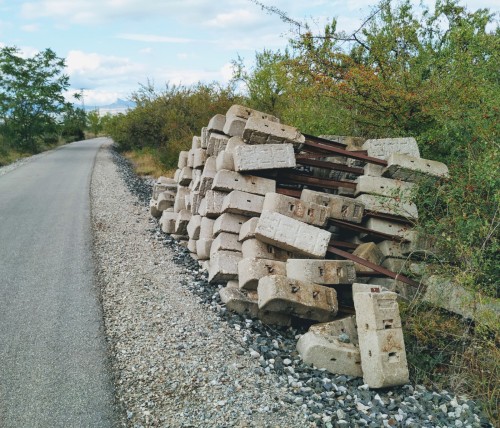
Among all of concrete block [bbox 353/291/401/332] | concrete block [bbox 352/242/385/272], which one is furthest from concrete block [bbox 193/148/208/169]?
concrete block [bbox 353/291/401/332]

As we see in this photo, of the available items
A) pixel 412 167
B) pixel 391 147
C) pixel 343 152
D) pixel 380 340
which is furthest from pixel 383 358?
pixel 391 147

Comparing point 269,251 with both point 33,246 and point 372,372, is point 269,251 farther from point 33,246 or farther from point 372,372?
point 33,246

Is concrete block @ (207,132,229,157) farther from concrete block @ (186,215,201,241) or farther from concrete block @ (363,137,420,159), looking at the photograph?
concrete block @ (363,137,420,159)

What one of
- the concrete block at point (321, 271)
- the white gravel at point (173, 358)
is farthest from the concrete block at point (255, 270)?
the white gravel at point (173, 358)

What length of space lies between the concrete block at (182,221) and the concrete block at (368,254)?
3.99 m

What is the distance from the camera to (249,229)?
24.2 feet

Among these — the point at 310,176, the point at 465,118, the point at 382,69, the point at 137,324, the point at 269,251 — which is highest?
the point at 382,69

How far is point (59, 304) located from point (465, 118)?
23.8 feet

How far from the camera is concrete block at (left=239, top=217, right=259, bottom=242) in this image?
24.1 feet

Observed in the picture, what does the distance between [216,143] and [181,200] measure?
234cm

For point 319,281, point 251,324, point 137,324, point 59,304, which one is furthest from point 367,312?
point 59,304

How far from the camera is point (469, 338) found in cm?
Result: 576

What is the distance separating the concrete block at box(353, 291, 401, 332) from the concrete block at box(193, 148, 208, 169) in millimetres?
5157

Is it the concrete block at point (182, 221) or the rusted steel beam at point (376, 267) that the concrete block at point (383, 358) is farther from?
the concrete block at point (182, 221)
